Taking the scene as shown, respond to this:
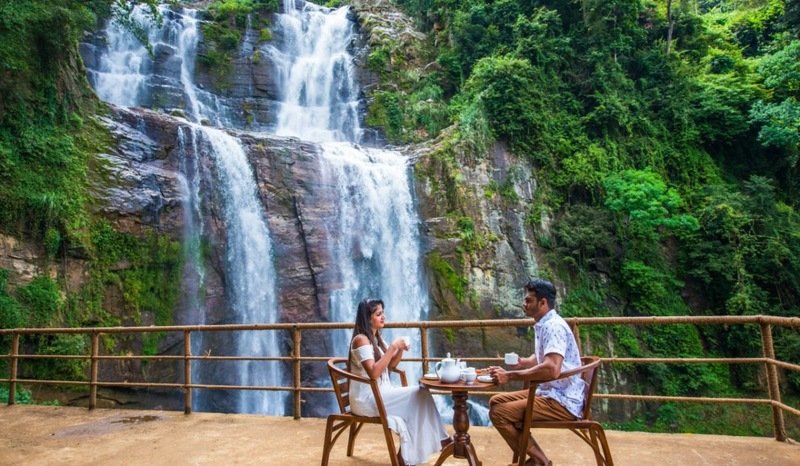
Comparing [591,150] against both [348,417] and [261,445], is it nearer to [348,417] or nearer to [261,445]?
[261,445]

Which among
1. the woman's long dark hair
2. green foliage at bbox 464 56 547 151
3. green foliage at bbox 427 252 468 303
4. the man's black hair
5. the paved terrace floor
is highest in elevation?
green foliage at bbox 464 56 547 151

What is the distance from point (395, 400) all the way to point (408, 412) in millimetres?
107

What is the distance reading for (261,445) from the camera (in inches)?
156

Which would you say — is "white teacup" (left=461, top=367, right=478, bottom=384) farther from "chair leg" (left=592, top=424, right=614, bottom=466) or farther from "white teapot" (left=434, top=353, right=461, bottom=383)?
"chair leg" (left=592, top=424, right=614, bottom=466)

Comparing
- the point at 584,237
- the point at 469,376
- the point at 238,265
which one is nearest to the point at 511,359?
the point at 469,376

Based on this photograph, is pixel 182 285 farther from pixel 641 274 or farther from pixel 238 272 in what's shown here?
pixel 641 274

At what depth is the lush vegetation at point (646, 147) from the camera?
1277cm

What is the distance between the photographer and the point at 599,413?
11.5 meters

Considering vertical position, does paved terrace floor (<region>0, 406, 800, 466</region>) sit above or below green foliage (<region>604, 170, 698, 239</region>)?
below

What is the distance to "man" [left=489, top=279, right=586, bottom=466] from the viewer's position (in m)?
2.60

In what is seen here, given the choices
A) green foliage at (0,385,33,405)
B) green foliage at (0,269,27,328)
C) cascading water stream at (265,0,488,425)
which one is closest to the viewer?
green foliage at (0,385,33,405)

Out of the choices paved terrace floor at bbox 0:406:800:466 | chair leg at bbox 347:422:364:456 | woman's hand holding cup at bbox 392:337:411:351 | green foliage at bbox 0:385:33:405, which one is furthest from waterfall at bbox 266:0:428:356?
woman's hand holding cup at bbox 392:337:411:351

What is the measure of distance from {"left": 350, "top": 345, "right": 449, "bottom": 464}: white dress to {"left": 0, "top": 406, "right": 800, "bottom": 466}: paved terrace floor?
1.94ft

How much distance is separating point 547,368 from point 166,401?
9315 mm
